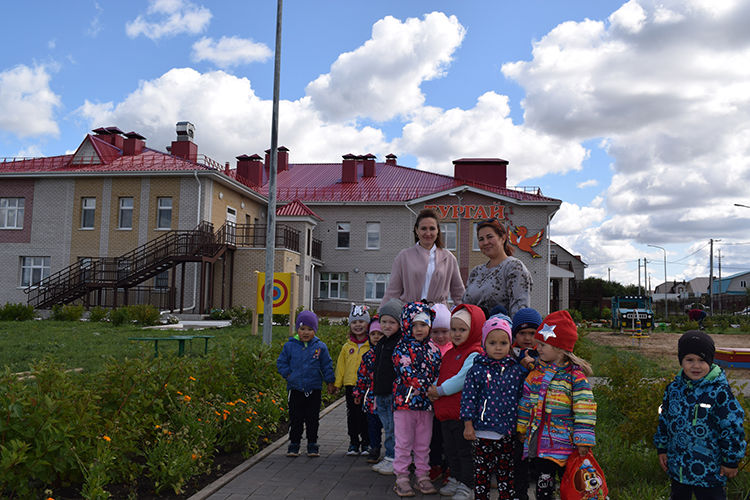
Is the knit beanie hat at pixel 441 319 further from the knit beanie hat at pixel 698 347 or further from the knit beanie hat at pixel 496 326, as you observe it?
the knit beanie hat at pixel 698 347

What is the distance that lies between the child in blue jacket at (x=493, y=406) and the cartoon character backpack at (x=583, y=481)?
526 millimetres

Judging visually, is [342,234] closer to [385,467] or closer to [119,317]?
[119,317]

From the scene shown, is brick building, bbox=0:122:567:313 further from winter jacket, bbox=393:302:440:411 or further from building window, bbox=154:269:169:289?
winter jacket, bbox=393:302:440:411

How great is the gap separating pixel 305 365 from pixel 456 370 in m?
1.89

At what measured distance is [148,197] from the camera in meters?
28.2

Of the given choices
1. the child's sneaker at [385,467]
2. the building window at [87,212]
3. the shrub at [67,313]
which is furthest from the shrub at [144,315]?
the child's sneaker at [385,467]

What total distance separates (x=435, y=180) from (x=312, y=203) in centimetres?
796

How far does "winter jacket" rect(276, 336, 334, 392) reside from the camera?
19.6 ft

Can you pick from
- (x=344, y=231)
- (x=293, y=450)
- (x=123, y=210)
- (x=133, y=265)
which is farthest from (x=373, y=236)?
(x=293, y=450)

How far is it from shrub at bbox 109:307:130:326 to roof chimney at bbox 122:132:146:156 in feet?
43.9

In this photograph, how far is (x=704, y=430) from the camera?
3473 millimetres

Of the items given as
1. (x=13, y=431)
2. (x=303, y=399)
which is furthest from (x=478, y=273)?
(x=13, y=431)

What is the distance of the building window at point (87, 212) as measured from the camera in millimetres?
28981

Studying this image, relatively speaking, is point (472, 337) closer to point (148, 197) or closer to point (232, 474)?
A: point (232, 474)
